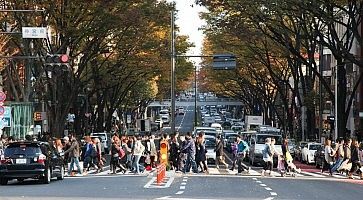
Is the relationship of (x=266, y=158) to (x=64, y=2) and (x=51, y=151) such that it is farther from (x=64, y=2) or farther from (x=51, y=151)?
(x=64, y=2)

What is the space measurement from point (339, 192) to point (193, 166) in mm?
11241

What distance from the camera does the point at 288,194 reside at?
72.9ft

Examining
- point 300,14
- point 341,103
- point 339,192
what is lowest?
point 339,192

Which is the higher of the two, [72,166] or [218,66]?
[218,66]

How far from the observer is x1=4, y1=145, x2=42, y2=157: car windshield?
2661cm

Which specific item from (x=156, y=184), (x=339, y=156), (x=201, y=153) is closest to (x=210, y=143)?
(x=201, y=153)

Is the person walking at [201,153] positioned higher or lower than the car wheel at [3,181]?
higher

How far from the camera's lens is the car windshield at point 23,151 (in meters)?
26.6

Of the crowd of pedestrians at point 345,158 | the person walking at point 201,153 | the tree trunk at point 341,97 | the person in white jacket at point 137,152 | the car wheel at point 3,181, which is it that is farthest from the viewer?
the tree trunk at point 341,97

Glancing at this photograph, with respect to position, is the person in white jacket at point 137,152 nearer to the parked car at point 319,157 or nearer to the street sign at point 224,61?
the parked car at point 319,157

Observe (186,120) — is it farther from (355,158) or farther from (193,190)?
(193,190)

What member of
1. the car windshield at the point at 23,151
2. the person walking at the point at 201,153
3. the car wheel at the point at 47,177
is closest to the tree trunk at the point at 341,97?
the person walking at the point at 201,153

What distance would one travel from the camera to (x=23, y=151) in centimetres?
2662

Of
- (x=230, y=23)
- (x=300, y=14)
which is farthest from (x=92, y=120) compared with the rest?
(x=300, y=14)
